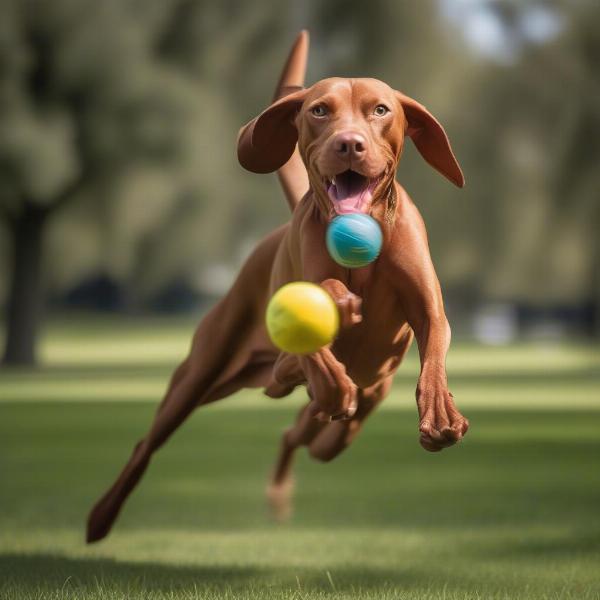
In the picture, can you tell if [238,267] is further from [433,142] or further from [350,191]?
[350,191]

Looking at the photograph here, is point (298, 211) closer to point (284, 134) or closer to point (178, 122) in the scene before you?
point (284, 134)

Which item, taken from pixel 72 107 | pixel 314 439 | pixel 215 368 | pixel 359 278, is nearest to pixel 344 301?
pixel 359 278

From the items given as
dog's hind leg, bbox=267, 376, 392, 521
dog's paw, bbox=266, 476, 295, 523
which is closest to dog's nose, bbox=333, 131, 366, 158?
dog's hind leg, bbox=267, 376, 392, 521

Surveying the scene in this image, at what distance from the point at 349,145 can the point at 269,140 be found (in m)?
0.91

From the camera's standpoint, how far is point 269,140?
5.62 meters

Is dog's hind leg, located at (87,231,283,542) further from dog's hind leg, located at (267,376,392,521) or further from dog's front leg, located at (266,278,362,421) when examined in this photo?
dog's front leg, located at (266,278,362,421)

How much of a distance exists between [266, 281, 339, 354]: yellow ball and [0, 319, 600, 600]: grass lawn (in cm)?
110

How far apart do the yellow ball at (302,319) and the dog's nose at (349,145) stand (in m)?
0.51

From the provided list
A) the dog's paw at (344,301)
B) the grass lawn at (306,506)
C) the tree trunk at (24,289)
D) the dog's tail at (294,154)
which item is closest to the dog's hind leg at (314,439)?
the grass lawn at (306,506)

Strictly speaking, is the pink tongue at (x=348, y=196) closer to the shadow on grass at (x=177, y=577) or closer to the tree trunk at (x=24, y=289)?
the shadow on grass at (x=177, y=577)

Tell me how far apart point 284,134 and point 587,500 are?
4.29 m

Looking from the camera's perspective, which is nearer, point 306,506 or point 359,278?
point 359,278

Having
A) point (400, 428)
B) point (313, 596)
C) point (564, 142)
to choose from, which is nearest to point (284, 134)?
point (313, 596)

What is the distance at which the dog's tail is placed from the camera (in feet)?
21.0
